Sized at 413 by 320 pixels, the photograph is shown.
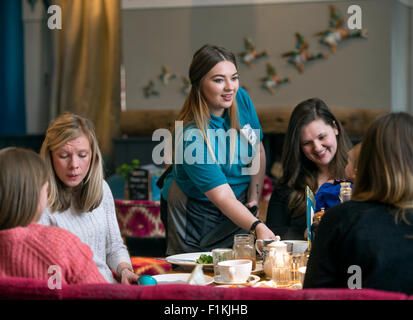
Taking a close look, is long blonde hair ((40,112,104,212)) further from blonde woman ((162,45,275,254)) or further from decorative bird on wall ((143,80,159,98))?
decorative bird on wall ((143,80,159,98))

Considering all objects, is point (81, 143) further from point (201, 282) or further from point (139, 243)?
point (139, 243)

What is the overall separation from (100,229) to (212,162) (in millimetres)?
522

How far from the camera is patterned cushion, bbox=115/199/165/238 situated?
4027mm

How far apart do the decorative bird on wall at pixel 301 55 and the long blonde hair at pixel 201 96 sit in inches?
159

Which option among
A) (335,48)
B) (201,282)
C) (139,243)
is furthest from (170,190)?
(335,48)

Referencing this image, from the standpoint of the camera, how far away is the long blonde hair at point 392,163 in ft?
4.24

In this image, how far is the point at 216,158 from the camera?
2.30 metres

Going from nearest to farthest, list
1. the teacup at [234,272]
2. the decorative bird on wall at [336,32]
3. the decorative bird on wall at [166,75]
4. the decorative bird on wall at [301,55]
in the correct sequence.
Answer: the teacup at [234,272] < the decorative bird on wall at [336,32] < the decorative bird on wall at [301,55] < the decorative bird on wall at [166,75]

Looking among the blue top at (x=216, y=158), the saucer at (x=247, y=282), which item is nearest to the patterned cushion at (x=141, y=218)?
the blue top at (x=216, y=158)

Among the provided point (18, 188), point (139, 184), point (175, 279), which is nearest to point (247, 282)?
point (175, 279)

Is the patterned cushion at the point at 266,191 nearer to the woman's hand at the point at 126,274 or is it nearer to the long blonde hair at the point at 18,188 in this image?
the woman's hand at the point at 126,274

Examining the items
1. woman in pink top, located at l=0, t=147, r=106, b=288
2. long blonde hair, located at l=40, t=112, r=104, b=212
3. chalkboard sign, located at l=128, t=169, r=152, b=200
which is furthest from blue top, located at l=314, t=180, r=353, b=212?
chalkboard sign, located at l=128, t=169, r=152, b=200

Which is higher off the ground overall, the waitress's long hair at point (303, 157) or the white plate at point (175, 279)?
the waitress's long hair at point (303, 157)

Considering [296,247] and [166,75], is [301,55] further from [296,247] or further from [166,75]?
[296,247]
